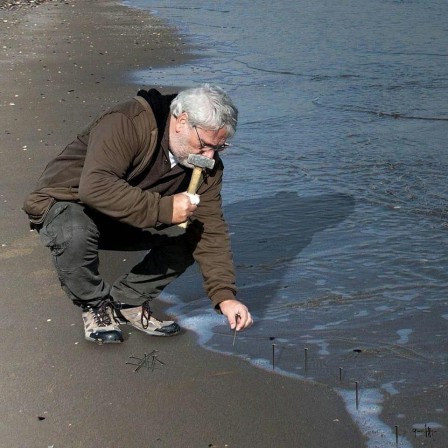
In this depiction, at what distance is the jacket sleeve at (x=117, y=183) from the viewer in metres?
4.07

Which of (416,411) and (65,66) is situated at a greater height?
(416,411)

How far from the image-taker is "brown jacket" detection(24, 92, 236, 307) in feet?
13.4

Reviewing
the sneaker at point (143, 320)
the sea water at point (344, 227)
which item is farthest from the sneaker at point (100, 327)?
the sea water at point (344, 227)

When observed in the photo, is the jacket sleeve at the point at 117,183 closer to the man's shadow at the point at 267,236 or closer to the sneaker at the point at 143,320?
the sneaker at the point at 143,320

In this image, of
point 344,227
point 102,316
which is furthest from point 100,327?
point 344,227

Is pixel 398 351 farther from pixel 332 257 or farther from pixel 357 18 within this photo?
pixel 357 18

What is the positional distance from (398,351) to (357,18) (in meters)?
15.2

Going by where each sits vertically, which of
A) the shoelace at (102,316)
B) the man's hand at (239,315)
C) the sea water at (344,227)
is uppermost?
the man's hand at (239,315)

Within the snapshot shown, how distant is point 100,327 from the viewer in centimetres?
465

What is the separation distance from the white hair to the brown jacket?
0.67ft

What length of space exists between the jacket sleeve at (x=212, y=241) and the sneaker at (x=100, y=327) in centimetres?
54

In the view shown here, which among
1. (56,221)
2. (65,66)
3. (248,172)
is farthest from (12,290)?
(65,66)

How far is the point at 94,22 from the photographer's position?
19422mm

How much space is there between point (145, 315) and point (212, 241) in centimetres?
60
